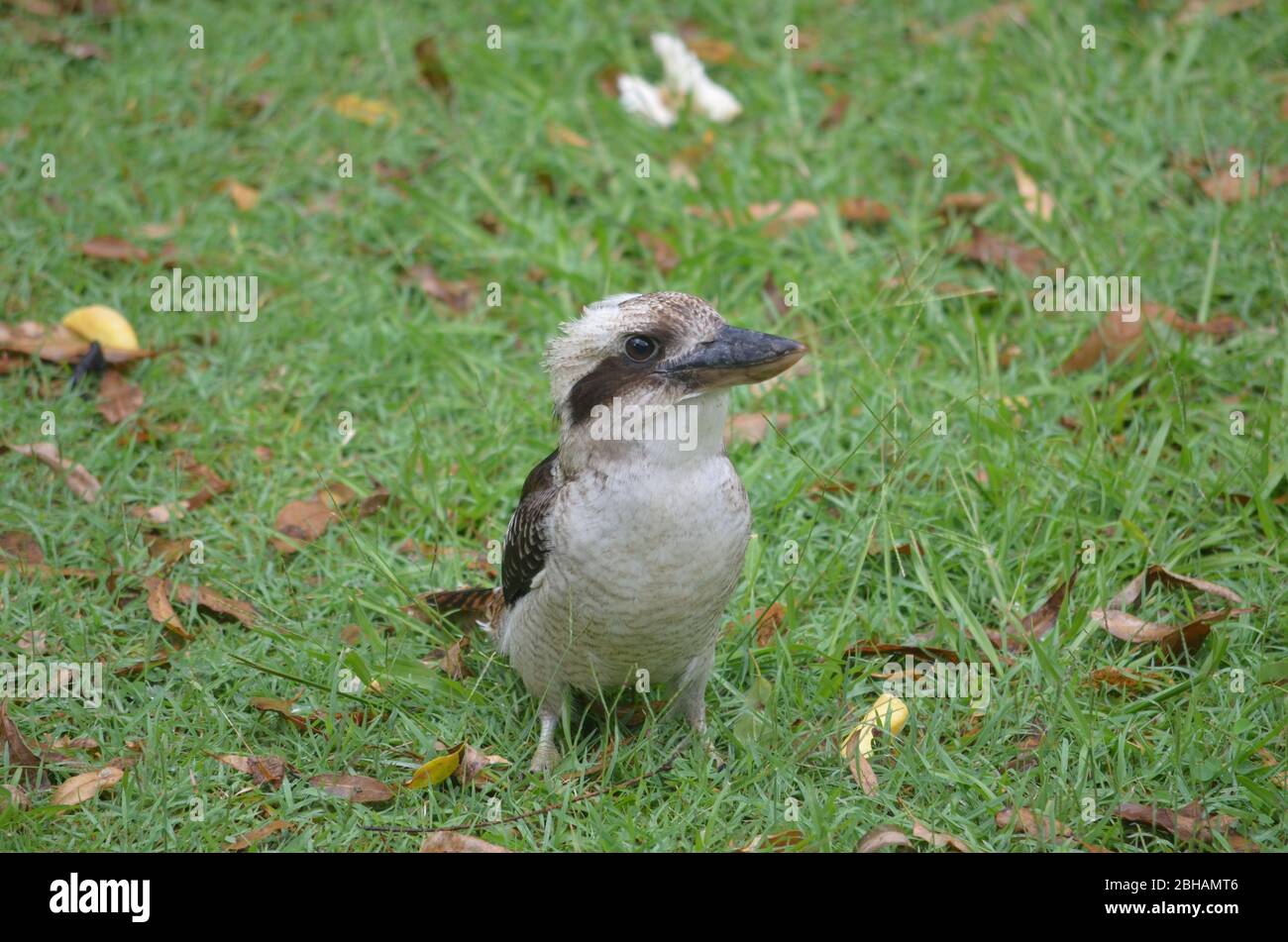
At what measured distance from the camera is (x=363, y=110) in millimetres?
6816

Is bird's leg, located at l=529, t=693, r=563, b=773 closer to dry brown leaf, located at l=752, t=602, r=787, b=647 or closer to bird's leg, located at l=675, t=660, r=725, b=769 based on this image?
bird's leg, located at l=675, t=660, r=725, b=769

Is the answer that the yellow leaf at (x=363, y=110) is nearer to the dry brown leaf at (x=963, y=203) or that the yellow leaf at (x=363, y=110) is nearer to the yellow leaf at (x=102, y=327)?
the yellow leaf at (x=102, y=327)

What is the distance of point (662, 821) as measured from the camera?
3732mm

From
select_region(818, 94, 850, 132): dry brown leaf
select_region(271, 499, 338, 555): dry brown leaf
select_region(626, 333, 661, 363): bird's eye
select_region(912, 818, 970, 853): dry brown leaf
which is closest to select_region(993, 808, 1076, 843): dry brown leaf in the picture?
select_region(912, 818, 970, 853): dry brown leaf

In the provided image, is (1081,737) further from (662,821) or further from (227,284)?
(227,284)

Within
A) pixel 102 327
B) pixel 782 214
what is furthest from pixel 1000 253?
pixel 102 327

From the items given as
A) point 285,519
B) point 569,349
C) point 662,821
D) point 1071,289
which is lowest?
point 662,821

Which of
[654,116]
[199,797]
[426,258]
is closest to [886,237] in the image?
[654,116]

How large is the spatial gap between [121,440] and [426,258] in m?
1.57
